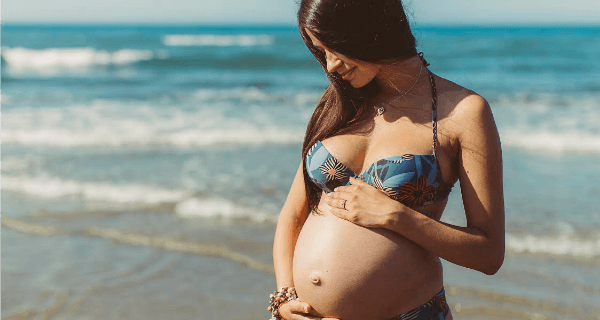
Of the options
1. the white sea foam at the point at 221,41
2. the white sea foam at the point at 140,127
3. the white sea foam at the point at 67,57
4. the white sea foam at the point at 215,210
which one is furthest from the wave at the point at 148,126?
the white sea foam at the point at 221,41

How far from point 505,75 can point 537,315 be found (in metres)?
17.6

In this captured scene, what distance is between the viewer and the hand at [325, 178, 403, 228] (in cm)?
196

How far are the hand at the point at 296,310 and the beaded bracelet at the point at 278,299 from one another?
0.03 metres

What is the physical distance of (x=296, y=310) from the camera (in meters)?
2.22

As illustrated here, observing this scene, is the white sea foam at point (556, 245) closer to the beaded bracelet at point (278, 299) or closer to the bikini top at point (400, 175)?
the beaded bracelet at point (278, 299)

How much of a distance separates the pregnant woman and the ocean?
0.37 meters

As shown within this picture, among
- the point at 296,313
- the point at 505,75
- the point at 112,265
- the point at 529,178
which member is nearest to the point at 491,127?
the point at 296,313

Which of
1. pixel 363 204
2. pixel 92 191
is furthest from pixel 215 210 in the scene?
pixel 363 204

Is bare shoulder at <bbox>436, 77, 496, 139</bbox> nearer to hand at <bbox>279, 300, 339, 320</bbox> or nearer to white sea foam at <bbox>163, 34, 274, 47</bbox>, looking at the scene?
hand at <bbox>279, 300, 339, 320</bbox>

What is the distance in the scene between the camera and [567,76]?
19984 millimetres

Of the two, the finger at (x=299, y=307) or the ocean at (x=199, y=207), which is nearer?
the finger at (x=299, y=307)

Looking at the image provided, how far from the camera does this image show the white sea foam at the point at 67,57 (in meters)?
28.9

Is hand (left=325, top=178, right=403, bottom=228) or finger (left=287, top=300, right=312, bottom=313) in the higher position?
hand (left=325, top=178, right=403, bottom=228)

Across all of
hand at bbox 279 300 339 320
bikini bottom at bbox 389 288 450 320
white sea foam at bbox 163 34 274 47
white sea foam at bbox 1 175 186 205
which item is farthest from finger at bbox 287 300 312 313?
white sea foam at bbox 163 34 274 47
